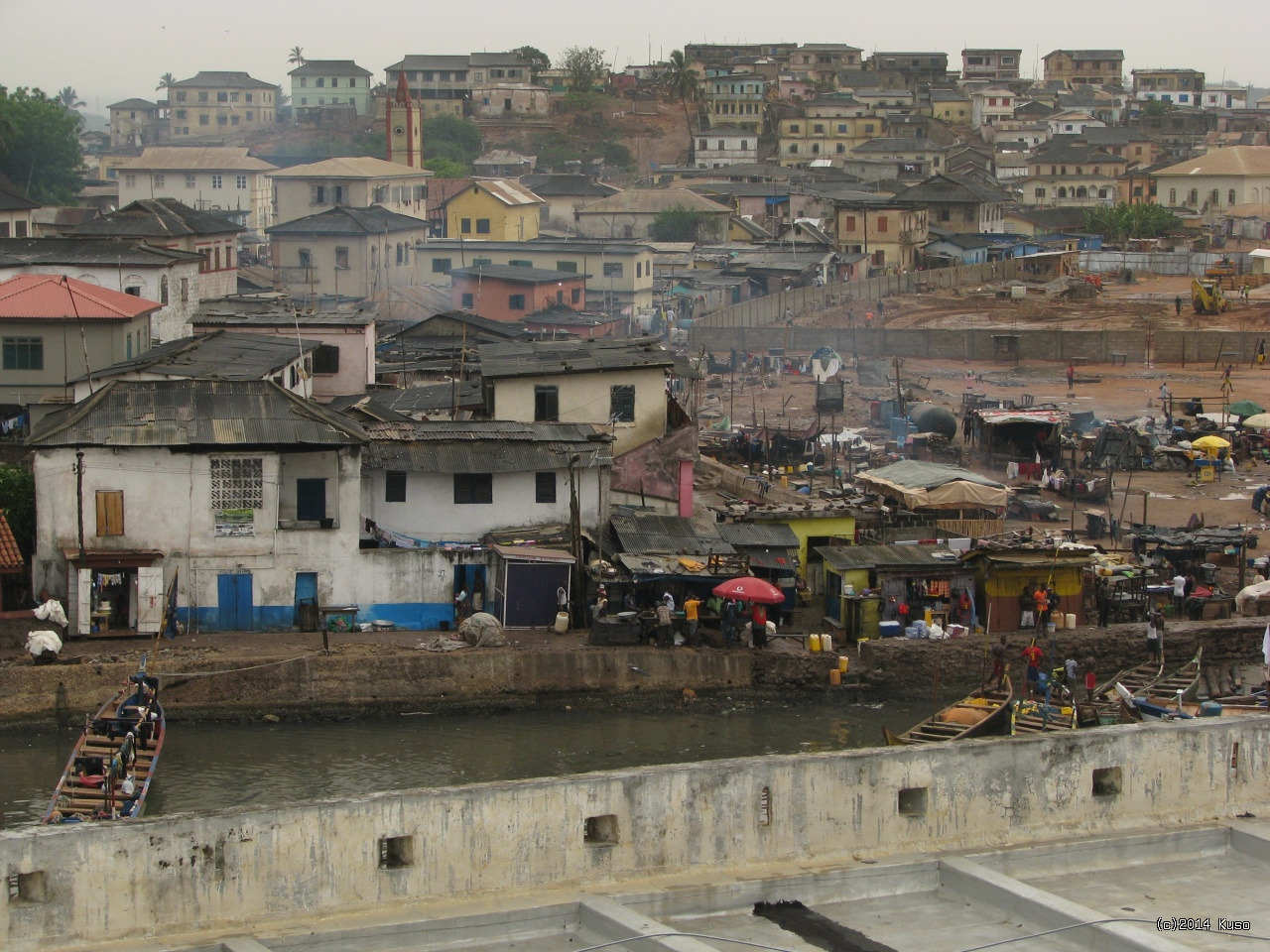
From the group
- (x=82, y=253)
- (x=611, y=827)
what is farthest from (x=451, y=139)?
(x=611, y=827)

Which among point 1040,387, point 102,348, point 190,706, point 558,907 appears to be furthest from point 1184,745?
point 1040,387

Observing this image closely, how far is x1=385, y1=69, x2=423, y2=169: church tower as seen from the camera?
86494 mm

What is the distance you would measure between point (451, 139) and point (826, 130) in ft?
72.1

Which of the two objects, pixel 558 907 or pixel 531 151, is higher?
pixel 531 151

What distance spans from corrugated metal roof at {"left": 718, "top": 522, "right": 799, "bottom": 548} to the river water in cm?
333

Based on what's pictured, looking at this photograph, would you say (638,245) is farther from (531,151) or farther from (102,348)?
(531,151)

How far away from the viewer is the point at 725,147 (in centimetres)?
10219

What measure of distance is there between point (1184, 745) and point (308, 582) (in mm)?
14145

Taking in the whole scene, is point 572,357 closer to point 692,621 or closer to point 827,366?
point 692,621

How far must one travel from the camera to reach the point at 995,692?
22.3 metres

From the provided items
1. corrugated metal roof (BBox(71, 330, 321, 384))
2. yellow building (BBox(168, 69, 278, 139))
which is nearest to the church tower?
yellow building (BBox(168, 69, 278, 139))

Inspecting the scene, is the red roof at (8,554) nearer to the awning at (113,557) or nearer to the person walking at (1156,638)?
the awning at (113,557)

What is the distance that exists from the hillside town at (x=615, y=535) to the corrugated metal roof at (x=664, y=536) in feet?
0.36

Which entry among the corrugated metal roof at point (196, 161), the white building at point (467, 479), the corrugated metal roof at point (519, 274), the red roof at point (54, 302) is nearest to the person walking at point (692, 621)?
the white building at point (467, 479)
